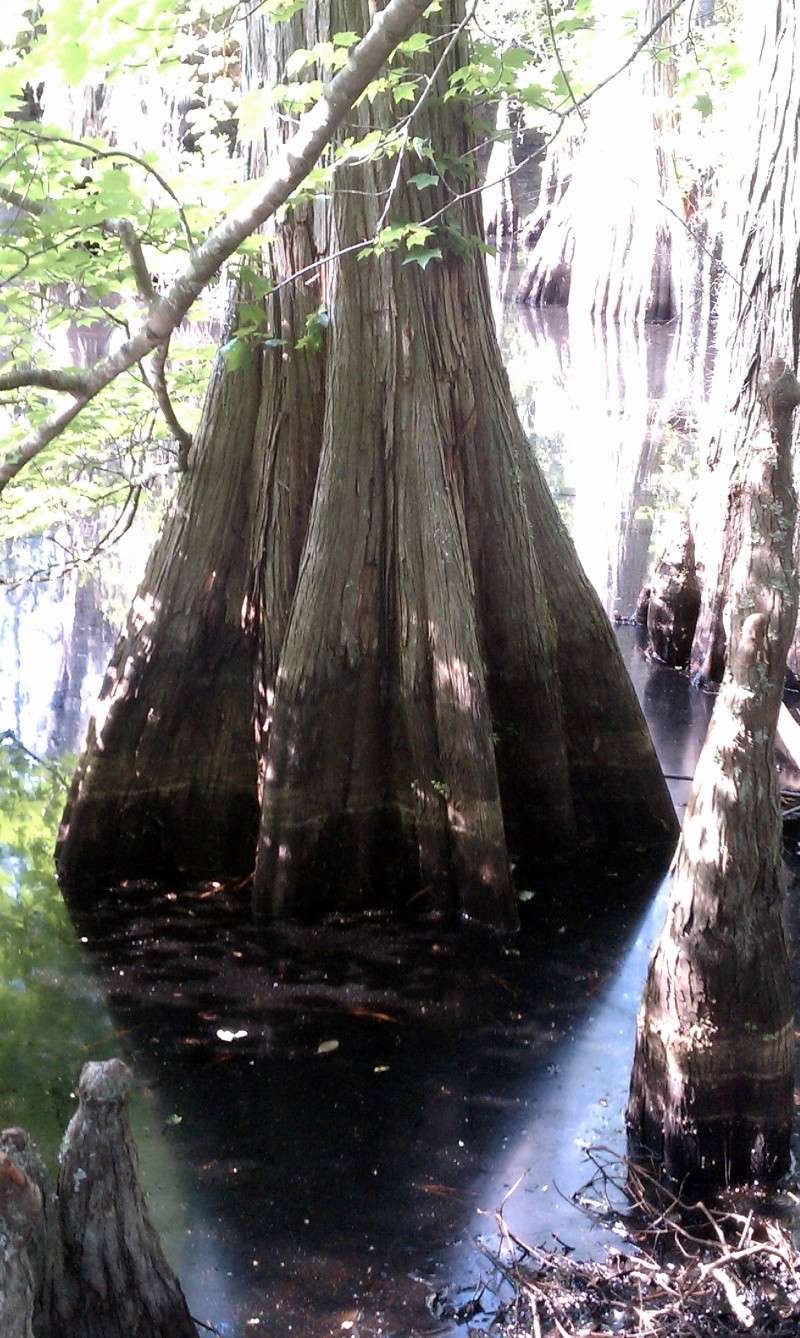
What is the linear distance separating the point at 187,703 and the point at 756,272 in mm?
4398

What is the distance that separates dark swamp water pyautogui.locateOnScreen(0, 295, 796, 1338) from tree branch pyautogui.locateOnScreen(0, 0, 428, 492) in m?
2.30

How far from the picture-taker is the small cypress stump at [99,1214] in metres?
2.78

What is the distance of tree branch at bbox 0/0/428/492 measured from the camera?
2975mm

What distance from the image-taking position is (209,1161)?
13.4 feet

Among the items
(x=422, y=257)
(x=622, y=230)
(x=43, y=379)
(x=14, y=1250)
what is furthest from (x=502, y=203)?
(x=14, y=1250)

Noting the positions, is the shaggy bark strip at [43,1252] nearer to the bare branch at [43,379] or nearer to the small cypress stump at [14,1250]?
the small cypress stump at [14,1250]

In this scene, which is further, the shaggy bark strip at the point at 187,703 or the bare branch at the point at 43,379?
the shaggy bark strip at the point at 187,703

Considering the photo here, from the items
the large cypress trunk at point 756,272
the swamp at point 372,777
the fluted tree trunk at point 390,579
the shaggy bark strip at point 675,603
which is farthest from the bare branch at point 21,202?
the shaggy bark strip at point 675,603

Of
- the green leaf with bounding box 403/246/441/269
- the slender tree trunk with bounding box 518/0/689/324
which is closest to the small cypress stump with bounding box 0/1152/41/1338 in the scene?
the green leaf with bounding box 403/246/441/269

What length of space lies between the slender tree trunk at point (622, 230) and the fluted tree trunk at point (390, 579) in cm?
1699

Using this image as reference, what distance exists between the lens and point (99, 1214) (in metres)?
2.80

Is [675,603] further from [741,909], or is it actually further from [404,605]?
[741,909]

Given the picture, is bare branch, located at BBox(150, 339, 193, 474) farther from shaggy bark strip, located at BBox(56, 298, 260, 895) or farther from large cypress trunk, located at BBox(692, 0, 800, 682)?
large cypress trunk, located at BBox(692, 0, 800, 682)

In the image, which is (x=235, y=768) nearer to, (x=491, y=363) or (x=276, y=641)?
(x=276, y=641)
